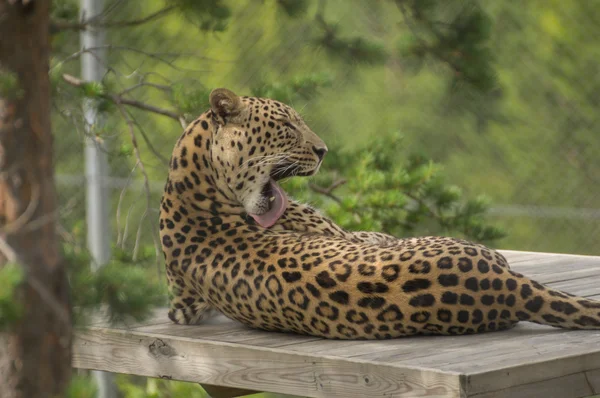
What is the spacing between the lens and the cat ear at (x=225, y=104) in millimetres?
3389

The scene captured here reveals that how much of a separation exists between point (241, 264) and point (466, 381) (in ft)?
3.11

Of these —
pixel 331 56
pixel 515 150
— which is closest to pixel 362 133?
pixel 515 150

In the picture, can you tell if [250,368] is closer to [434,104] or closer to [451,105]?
[451,105]

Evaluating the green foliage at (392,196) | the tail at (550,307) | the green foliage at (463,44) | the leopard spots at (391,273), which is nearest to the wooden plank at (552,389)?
the tail at (550,307)

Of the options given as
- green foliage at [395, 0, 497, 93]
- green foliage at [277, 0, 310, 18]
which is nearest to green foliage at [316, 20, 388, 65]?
green foliage at [395, 0, 497, 93]

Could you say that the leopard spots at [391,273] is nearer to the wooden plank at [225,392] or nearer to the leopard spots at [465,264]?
the leopard spots at [465,264]

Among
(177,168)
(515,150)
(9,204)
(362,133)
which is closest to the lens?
(9,204)

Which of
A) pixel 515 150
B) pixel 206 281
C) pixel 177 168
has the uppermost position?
pixel 515 150

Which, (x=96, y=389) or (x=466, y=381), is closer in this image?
(x=96, y=389)

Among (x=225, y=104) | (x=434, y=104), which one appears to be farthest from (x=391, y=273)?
(x=434, y=104)

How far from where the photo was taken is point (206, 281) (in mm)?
3355

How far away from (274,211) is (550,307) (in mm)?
959

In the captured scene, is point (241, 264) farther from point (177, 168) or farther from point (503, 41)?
point (503, 41)

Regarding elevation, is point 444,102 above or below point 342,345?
above
